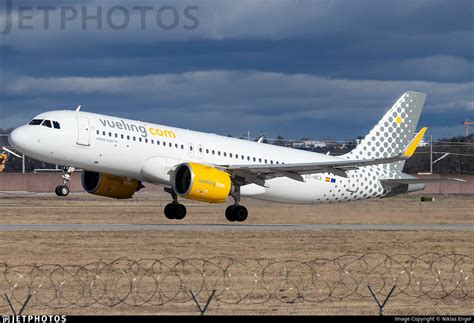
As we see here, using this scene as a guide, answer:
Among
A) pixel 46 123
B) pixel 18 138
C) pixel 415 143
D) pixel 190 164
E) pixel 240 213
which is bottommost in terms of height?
pixel 240 213

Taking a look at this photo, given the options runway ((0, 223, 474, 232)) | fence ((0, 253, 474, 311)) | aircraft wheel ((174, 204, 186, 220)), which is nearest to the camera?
fence ((0, 253, 474, 311))

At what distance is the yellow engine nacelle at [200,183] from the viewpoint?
1610 inches

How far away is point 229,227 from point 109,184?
22.2 feet

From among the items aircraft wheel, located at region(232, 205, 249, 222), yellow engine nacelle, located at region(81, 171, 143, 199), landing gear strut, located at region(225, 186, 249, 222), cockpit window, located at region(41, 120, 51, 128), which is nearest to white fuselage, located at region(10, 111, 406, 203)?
cockpit window, located at region(41, 120, 51, 128)

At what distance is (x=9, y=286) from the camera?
2280 cm

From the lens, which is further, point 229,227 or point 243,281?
point 229,227

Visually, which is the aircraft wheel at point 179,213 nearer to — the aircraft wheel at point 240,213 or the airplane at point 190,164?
the airplane at point 190,164

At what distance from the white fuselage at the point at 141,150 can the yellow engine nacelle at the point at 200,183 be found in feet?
2.35

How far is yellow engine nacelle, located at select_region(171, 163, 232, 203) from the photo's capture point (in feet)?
134

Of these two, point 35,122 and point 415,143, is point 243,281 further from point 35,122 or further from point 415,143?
point 415,143

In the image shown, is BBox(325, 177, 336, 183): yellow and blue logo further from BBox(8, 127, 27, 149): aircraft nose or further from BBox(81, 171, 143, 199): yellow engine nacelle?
BBox(8, 127, 27, 149): aircraft nose

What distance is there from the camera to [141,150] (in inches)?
1631

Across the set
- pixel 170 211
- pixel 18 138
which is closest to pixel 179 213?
pixel 170 211

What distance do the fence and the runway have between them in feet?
35.5
